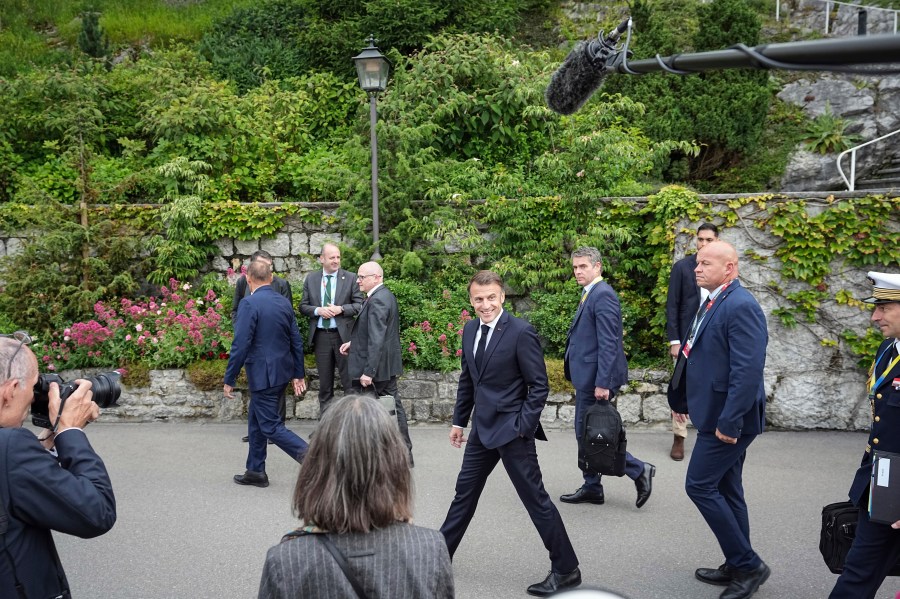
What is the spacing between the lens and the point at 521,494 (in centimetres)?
434

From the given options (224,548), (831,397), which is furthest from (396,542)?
(831,397)

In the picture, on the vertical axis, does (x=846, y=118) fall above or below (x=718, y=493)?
above

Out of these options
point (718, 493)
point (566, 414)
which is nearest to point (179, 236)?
point (566, 414)

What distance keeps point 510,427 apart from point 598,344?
150 cm

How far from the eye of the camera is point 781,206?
7855mm

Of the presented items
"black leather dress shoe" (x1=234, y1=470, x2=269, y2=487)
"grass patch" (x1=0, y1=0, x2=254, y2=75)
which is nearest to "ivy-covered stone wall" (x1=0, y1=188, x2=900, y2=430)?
"black leather dress shoe" (x1=234, y1=470, x2=269, y2=487)

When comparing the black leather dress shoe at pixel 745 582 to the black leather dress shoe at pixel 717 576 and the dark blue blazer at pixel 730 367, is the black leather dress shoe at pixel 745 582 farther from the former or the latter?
the dark blue blazer at pixel 730 367

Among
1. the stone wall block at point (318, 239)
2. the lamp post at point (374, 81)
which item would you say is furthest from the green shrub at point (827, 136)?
the stone wall block at point (318, 239)

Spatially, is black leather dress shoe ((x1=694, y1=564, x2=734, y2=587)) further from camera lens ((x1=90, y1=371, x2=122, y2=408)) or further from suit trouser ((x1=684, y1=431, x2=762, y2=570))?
camera lens ((x1=90, y1=371, x2=122, y2=408))

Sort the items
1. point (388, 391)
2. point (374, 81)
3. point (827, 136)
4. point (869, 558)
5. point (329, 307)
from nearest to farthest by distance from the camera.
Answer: point (869, 558), point (388, 391), point (329, 307), point (374, 81), point (827, 136)

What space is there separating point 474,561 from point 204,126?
26.7ft

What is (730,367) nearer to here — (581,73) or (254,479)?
(581,73)

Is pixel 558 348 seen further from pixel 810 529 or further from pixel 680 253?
pixel 810 529

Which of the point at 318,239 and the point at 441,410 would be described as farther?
the point at 318,239
